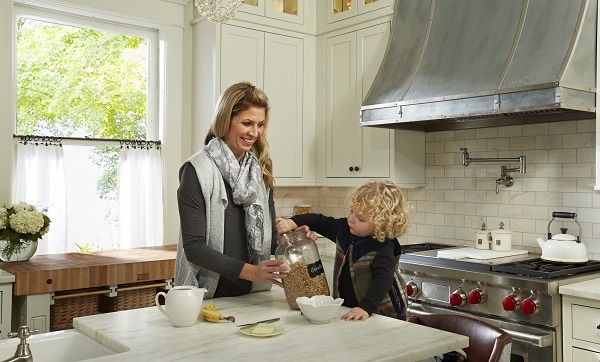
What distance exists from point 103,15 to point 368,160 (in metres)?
1.95

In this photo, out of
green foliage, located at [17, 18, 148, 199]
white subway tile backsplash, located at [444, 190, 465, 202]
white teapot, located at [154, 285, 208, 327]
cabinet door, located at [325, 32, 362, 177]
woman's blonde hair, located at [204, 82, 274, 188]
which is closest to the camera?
white teapot, located at [154, 285, 208, 327]

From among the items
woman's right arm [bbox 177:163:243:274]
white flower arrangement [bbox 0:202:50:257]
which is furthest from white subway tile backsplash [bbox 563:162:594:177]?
white flower arrangement [bbox 0:202:50:257]

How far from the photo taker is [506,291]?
291 centimetres

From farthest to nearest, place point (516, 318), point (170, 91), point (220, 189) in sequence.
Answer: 1. point (170, 91)
2. point (516, 318)
3. point (220, 189)

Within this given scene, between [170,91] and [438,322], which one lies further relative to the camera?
[170,91]

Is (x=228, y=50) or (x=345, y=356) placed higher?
(x=228, y=50)

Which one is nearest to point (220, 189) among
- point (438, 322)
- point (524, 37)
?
point (438, 322)

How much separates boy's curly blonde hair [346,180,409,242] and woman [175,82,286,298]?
375 millimetres

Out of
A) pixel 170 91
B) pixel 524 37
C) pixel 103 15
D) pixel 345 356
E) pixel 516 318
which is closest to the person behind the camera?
pixel 345 356

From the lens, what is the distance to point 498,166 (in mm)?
3688

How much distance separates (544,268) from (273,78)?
218 cm

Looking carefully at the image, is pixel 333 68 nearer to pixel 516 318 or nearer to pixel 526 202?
pixel 526 202

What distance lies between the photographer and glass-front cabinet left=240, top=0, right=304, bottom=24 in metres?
4.06

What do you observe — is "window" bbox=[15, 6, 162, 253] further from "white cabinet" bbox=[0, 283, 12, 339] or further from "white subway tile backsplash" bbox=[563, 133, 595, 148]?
"white subway tile backsplash" bbox=[563, 133, 595, 148]
